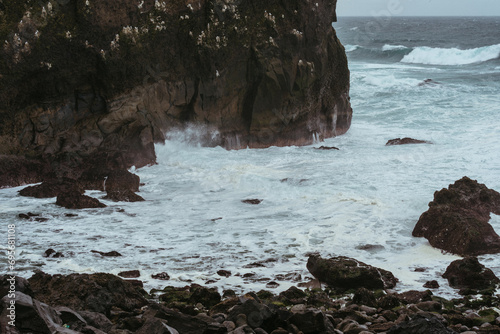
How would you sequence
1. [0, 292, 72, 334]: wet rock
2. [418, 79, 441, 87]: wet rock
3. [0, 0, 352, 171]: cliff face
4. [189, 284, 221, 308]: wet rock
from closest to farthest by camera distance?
[0, 292, 72, 334]: wet rock < [189, 284, 221, 308]: wet rock < [0, 0, 352, 171]: cliff face < [418, 79, 441, 87]: wet rock

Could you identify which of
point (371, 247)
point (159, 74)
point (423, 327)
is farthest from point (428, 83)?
point (423, 327)

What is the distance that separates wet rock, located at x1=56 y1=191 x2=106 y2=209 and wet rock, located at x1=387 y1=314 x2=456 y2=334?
8440 mm

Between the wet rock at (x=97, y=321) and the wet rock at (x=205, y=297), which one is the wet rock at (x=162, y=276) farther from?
the wet rock at (x=97, y=321)

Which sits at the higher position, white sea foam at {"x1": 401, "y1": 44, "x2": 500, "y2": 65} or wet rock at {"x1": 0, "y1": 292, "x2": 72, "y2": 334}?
white sea foam at {"x1": 401, "y1": 44, "x2": 500, "y2": 65}

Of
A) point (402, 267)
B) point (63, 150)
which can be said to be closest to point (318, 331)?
point (402, 267)

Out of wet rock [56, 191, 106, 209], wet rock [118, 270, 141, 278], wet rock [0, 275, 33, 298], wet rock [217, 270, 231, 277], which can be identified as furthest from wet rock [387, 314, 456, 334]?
wet rock [56, 191, 106, 209]

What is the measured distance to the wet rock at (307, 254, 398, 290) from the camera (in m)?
8.12

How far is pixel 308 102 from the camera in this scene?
1997 cm

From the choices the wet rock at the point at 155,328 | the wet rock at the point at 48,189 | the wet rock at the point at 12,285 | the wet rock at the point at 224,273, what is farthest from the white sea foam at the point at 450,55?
the wet rock at the point at 155,328

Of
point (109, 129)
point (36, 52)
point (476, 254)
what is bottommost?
point (476, 254)

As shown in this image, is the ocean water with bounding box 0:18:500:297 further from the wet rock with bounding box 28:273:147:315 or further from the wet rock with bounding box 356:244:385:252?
the wet rock with bounding box 28:273:147:315

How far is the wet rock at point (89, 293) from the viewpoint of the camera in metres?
6.58

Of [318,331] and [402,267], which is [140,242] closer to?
[402,267]

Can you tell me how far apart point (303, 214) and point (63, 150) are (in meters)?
7.19
